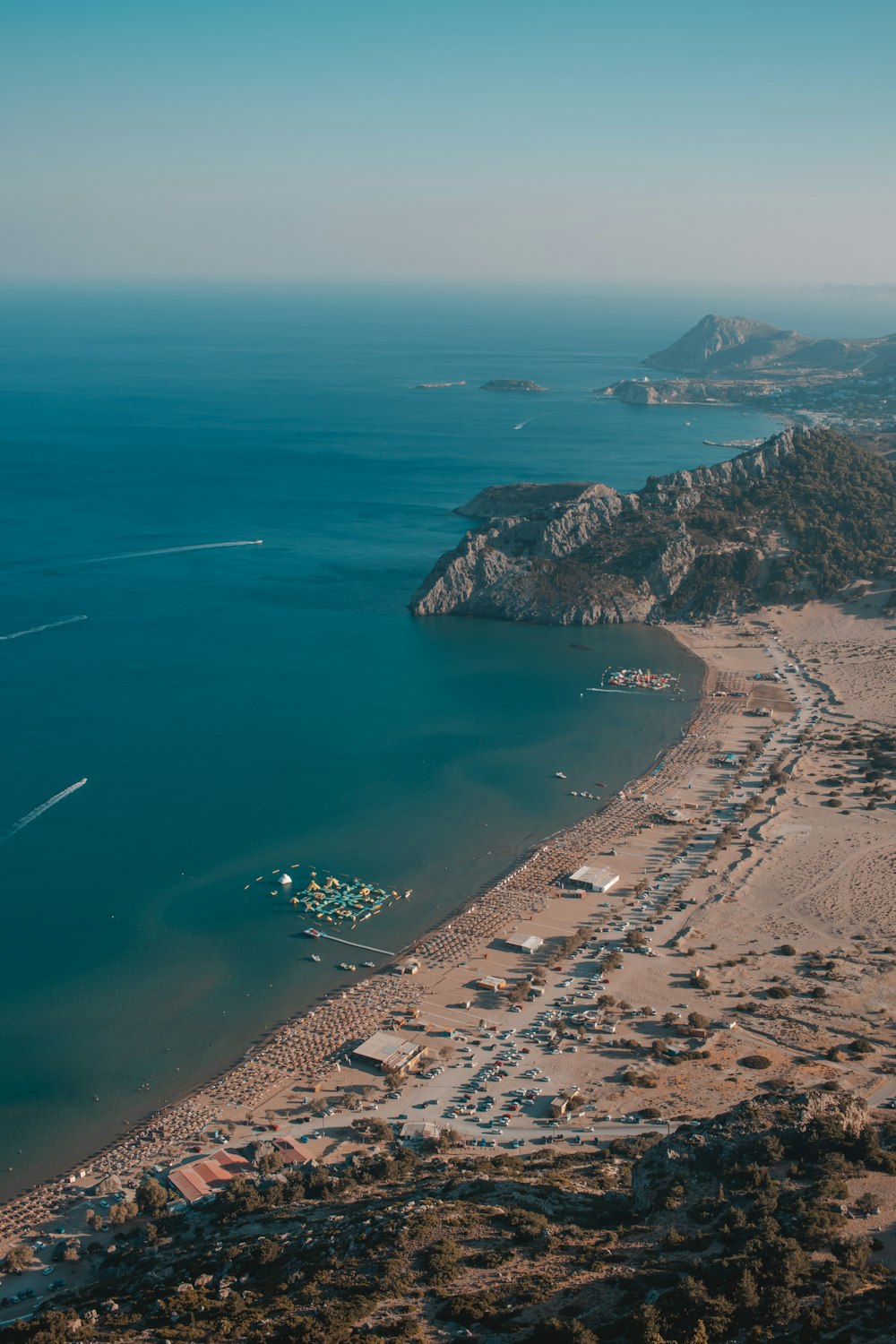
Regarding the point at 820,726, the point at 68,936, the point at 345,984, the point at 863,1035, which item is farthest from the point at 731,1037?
the point at 820,726

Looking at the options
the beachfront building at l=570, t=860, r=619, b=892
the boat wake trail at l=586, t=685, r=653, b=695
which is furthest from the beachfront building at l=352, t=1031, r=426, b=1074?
the boat wake trail at l=586, t=685, r=653, b=695

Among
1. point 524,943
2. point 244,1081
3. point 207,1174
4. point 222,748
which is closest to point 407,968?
point 524,943

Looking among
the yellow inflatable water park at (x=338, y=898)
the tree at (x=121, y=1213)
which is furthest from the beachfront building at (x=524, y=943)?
the tree at (x=121, y=1213)

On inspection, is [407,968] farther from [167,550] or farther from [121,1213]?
[167,550]

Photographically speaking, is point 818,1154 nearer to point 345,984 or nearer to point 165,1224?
point 165,1224

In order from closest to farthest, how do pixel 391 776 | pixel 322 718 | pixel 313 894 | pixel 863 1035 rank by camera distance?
pixel 863 1035, pixel 313 894, pixel 391 776, pixel 322 718

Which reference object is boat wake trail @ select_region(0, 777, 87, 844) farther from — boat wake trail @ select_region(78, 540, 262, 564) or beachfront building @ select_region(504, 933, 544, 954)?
boat wake trail @ select_region(78, 540, 262, 564)
